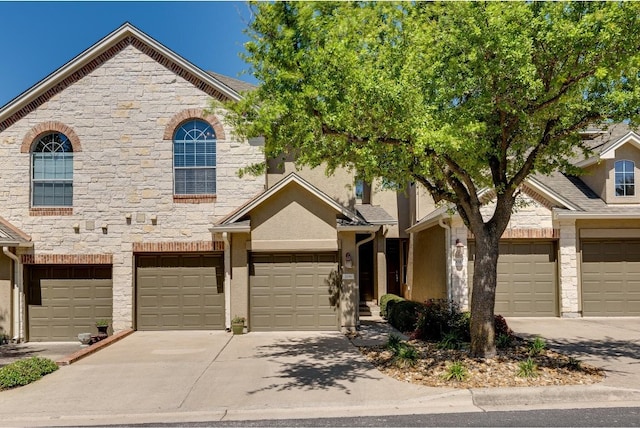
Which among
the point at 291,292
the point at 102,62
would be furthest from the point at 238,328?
the point at 102,62

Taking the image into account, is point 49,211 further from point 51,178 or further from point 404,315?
point 404,315

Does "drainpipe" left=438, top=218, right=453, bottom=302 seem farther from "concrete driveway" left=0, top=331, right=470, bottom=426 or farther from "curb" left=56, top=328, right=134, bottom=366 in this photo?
"curb" left=56, top=328, right=134, bottom=366

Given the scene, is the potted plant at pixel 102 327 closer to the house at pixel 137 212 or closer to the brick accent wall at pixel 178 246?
the house at pixel 137 212

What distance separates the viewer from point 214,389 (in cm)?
834

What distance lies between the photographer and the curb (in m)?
10.5

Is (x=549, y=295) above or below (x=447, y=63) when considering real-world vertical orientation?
below

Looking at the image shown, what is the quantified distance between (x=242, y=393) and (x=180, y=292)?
287 inches

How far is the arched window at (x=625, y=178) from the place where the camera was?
16.4 metres

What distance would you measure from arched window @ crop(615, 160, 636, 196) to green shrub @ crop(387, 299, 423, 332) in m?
7.81

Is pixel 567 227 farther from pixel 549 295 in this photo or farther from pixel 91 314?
pixel 91 314

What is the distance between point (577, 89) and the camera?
8.29 m

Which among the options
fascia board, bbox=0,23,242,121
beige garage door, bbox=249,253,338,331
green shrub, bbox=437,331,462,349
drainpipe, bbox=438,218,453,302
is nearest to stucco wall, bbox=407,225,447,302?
drainpipe, bbox=438,218,453,302

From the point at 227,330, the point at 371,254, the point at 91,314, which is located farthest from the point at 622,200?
the point at 91,314

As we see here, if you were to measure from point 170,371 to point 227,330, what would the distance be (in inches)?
191
